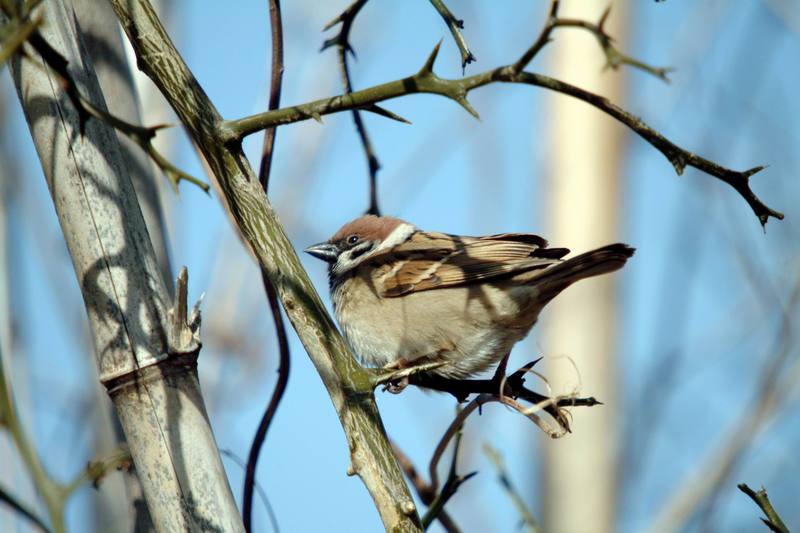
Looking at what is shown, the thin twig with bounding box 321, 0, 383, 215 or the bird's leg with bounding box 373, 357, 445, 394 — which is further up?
the thin twig with bounding box 321, 0, 383, 215

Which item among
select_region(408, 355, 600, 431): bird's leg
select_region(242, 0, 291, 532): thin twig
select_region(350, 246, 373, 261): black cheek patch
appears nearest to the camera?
select_region(408, 355, 600, 431): bird's leg

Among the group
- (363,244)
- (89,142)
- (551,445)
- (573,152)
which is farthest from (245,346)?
(89,142)

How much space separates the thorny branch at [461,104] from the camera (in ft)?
4.56

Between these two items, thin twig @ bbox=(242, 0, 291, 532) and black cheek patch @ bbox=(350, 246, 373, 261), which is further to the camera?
black cheek patch @ bbox=(350, 246, 373, 261)

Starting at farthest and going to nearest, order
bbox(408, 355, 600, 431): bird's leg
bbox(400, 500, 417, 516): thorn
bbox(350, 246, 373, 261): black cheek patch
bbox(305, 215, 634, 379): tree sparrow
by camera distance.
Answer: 1. bbox(350, 246, 373, 261): black cheek patch
2. bbox(305, 215, 634, 379): tree sparrow
3. bbox(408, 355, 600, 431): bird's leg
4. bbox(400, 500, 417, 516): thorn

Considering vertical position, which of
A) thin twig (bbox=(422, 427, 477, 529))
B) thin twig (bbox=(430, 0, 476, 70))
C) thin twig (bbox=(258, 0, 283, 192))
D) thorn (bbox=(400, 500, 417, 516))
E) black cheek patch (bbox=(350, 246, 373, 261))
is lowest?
thorn (bbox=(400, 500, 417, 516))

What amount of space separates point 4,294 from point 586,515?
4.64 m

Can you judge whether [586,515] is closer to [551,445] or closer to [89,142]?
[551,445]

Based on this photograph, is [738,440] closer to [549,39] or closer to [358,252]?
[358,252]

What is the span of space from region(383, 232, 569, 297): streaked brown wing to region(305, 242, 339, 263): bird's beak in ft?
1.34

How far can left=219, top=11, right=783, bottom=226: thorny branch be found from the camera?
1.39 metres

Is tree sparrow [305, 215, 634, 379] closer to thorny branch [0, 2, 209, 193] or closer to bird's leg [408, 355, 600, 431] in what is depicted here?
bird's leg [408, 355, 600, 431]

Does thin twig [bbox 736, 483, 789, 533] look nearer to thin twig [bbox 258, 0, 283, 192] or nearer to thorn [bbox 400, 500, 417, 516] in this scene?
thorn [bbox 400, 500, 417, 516]

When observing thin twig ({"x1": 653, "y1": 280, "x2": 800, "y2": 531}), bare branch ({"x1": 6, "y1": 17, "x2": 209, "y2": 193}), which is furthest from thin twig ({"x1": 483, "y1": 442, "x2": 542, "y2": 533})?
thin twig ({"x1": 653, "y1": 280, "x2": 800, "y2": 531})
